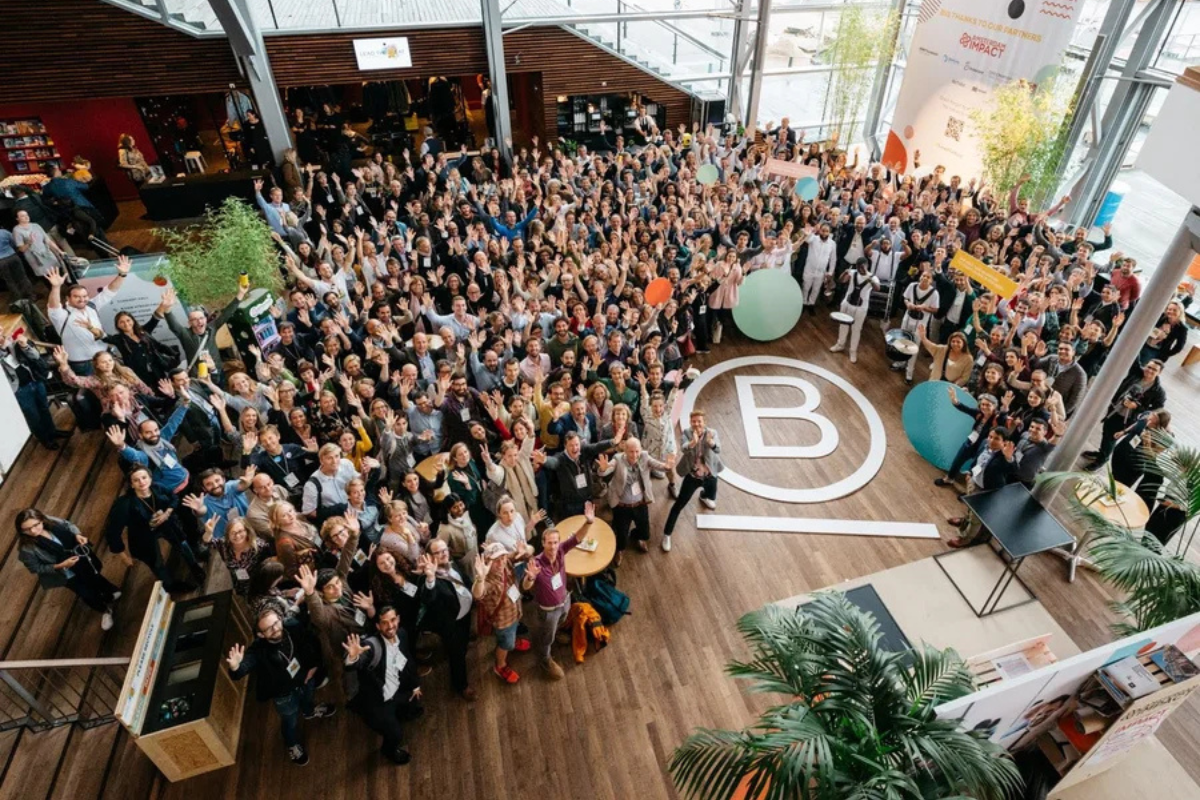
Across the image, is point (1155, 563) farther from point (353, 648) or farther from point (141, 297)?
point (141, 297)

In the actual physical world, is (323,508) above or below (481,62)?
below

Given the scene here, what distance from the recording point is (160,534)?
5254 millimetres

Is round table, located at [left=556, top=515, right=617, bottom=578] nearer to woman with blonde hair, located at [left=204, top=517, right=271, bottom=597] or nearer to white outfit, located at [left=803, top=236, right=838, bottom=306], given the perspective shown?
woman with blonde hair, located at [left=204, top=517, right=271, bottom=597]

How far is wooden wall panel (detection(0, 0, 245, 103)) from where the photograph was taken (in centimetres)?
1010

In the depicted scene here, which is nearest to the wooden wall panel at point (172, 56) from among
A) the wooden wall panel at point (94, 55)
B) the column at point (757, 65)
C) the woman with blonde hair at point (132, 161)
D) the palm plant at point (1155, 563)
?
the wooden wall panel at point (94, 55)

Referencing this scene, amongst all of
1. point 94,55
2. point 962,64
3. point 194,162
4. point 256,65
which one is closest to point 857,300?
point 962,64

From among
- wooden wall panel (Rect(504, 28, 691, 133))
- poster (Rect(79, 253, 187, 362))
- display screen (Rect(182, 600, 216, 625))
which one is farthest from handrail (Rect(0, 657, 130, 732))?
wooden wall panel (Rect(504, 28, 691, 133))

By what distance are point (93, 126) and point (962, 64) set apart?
15707 mm

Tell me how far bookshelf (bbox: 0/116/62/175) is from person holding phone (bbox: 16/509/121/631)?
10444 millimetres

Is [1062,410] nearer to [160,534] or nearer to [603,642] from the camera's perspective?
[603,642]

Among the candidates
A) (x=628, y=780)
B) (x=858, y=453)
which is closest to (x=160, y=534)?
(x=628, y=780)

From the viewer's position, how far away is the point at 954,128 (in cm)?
1234

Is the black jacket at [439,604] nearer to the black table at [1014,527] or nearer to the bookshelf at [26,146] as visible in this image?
the black table at [1014,527]

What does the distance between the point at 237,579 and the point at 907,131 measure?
46.1ft
